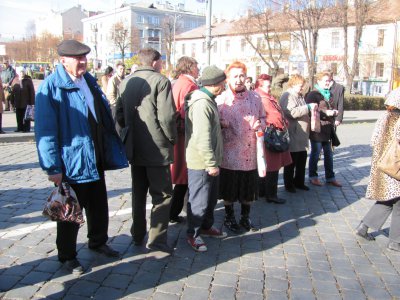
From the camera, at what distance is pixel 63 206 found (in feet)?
10.4

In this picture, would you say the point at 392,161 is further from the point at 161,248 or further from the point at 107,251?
the point at 107,251

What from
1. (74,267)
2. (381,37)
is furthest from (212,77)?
(381,37)

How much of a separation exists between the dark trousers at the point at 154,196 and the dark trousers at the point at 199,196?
22cm

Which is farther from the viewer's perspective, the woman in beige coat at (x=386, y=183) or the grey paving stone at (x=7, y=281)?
the woman in beige coat at (x=386, y=183)

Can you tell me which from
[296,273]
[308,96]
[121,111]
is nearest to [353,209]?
[308,96]

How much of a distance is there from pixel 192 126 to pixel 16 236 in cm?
218

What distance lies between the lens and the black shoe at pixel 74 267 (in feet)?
11.3

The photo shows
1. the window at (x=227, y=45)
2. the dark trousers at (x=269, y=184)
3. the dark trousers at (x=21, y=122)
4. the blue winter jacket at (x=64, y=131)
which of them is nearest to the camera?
the blue winter jacket at (x=64, y=131)

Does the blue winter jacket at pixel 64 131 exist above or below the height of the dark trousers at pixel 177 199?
above

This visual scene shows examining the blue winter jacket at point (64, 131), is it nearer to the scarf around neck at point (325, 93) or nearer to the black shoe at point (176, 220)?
the black shoe at point (176, 220)

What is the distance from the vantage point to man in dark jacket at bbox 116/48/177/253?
3.57 meters

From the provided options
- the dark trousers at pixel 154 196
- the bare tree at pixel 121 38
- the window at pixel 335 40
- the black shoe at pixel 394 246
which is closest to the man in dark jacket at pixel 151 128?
the dark trousers at pixel 154 196

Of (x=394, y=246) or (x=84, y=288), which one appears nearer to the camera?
(x=84, y=288)

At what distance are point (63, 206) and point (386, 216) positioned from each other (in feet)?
10.7
